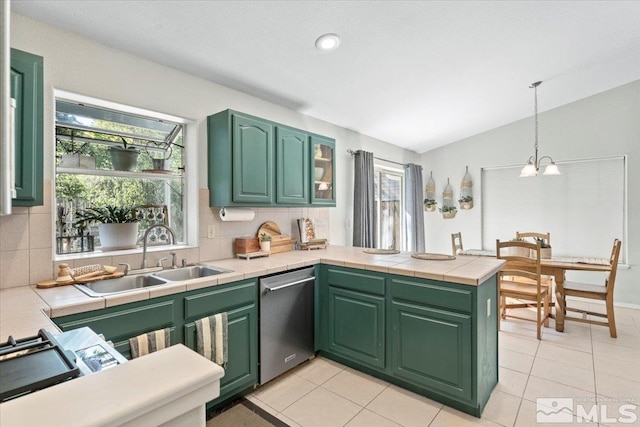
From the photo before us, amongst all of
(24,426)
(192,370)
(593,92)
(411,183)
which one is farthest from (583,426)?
(593,92)

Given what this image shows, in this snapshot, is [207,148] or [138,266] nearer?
[138,266]

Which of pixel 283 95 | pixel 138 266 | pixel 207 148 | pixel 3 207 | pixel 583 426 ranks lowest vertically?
pixel 583 426

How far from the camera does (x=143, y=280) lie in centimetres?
208

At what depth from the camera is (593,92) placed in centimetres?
418

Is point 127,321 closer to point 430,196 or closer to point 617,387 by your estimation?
point 617,387

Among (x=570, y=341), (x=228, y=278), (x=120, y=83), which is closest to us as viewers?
(x=228, y=278)

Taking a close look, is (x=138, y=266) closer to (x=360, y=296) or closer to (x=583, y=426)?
(x=360, y=296)

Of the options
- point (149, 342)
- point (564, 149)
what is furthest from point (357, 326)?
point (564, 149)

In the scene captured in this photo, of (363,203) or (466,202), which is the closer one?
(363,203)

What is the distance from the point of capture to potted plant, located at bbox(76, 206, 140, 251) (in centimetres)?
215

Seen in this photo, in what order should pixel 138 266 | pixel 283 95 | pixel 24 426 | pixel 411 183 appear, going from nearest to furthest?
pixel 24 426
pixel 138 266
pixel 283 95
pixel 411 183

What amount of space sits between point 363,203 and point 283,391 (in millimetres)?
2395

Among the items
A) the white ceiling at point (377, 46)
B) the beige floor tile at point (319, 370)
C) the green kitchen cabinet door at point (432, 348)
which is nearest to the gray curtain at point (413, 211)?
the white ceiling at point (377, 46)

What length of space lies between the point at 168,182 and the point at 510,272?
11.4 feet
